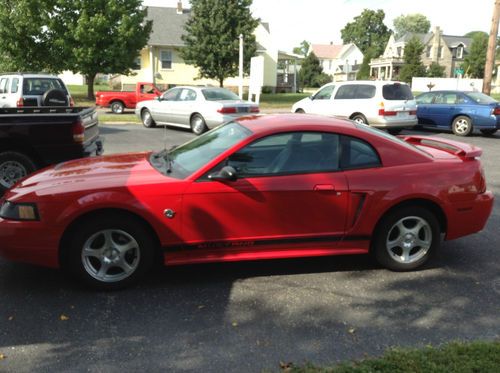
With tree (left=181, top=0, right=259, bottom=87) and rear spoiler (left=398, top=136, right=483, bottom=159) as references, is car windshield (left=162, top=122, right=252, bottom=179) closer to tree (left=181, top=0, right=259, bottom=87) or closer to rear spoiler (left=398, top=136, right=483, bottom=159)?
rear spoiler (left=398, top=136, right=483, bottom=159)

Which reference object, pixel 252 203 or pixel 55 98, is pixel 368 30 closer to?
pixel 55 98

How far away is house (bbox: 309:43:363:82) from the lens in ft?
308

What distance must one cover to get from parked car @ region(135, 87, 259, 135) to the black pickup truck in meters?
7.32

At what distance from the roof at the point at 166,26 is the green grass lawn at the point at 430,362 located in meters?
37.6

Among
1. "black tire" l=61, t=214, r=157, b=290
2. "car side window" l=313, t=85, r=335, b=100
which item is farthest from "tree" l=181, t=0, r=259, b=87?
"black tire" l=61, t=214, r=157, b=290

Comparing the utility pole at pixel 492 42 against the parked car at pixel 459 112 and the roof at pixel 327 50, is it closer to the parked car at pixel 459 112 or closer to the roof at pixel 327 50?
the parked car at pixel 459 112

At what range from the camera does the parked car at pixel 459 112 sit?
50.2 ft

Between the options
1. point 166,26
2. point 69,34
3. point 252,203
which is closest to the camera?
point 252,203

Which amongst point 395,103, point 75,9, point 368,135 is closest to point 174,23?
point 75,9

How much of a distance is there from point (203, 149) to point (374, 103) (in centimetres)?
1122

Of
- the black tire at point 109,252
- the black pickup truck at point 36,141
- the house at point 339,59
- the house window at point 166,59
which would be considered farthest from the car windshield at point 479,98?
the house at point 339,59

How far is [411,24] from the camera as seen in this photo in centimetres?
12288

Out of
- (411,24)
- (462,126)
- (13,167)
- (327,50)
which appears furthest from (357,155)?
(411,24)

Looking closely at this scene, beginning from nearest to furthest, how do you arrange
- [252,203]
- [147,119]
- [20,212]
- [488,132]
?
[20,212] < [252,203] < [488,132] < [147,119]
